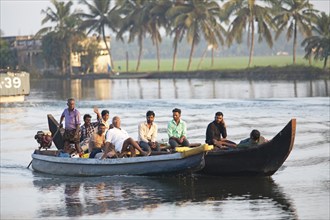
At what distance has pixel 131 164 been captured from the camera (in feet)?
61.1

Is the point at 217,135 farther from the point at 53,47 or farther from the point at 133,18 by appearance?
the point at 53,47

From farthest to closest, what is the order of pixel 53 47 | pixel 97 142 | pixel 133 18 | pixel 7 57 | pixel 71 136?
pixel 7 57, pixel 133 18, pixel 53 47, pixel 71 136, pixel 97 142

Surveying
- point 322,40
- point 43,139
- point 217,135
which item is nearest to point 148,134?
point 217,135

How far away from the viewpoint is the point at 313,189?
1761 centimetres

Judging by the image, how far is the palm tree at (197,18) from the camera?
236 feet

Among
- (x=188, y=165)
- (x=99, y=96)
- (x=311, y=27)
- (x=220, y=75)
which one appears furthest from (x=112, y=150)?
(x=220, y=75)

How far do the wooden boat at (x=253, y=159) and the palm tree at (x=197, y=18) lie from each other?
5281cm

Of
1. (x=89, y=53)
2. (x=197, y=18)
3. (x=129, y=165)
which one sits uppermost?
(x=197, y=18)

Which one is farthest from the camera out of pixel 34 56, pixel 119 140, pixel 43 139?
pixel 34 56

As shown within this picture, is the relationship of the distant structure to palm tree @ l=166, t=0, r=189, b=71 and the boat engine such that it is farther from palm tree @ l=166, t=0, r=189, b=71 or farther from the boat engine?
the boat engine

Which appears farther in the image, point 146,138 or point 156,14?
point 156,14

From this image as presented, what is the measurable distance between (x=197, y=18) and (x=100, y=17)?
33.1 feet

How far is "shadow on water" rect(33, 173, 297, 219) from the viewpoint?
16078 mm

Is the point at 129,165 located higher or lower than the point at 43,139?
lower
